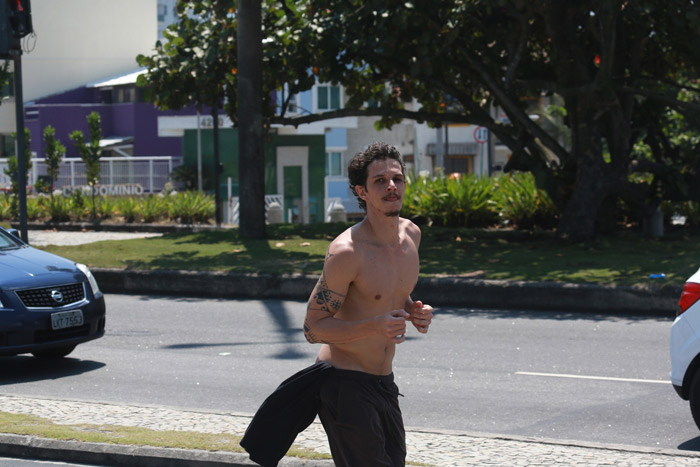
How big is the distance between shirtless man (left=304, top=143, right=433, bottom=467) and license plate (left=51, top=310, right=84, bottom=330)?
18.4ft

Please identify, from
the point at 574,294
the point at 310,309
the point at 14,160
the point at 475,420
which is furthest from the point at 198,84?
the point at 310,309

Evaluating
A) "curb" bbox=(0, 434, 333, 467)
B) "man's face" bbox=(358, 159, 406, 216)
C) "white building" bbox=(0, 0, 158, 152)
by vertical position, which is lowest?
"curb" bbox=(0, 434, 333, 467)

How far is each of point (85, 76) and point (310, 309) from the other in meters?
52.8

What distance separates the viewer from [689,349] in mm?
6945

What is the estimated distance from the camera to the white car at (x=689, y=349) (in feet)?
22.7

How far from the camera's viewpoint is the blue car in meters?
9.14

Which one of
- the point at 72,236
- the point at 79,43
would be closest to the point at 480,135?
the point at 72,236

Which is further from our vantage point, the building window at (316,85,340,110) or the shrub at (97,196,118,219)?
the building window at (316,85,340,110)

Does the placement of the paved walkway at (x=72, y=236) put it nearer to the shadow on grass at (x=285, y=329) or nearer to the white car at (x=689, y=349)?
the shadow on grass at (x=285, y=329)

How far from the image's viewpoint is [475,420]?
24.7 ft

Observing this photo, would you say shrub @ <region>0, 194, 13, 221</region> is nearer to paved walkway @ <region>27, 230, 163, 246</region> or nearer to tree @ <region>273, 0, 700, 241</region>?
paved walkway @ <region>27, 230, 163, 246</region>

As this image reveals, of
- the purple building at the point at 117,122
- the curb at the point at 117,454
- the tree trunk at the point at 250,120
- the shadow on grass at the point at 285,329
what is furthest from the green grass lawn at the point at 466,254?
the purple building at the point at 117,122

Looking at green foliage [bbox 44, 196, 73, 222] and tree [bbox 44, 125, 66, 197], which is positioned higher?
tree [bbox 44, 125, 66, 197]

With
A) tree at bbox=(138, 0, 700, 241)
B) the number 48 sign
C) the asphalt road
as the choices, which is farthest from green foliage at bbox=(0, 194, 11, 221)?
the asphalt road
